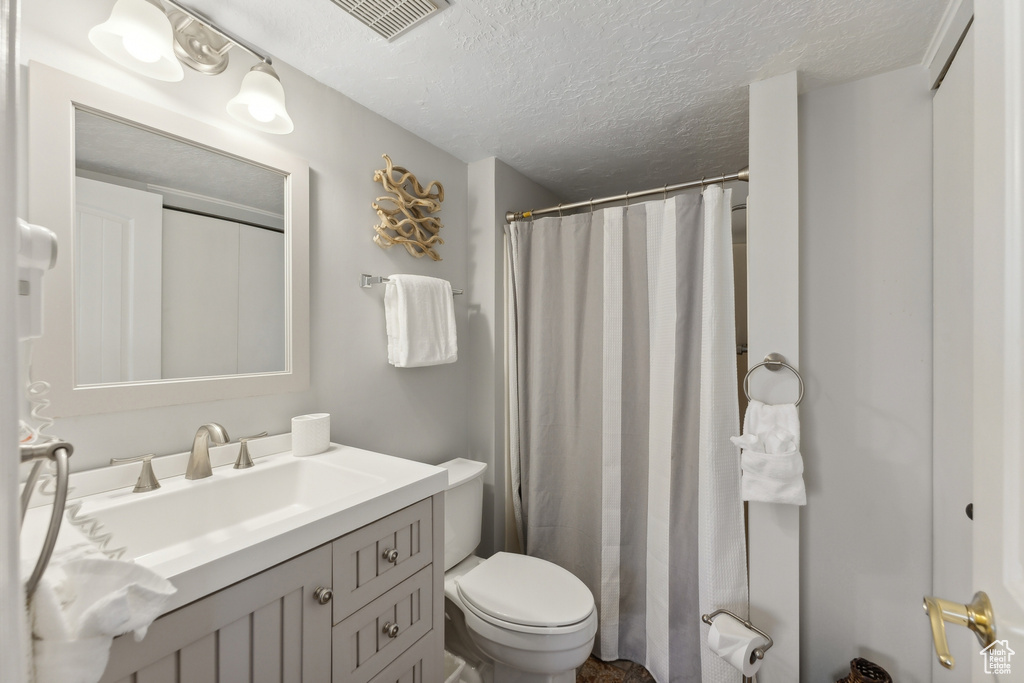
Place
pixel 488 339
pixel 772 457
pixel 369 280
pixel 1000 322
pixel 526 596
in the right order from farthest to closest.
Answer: pixel 488 339 → pixel 369 280 → pixel 526 596 → pixel 772 457 → pixel 1000 322

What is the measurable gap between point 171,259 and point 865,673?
2.43m

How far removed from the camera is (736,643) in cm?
140

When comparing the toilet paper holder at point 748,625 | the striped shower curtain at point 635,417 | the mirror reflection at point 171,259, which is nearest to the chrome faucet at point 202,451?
the mirror reflection at point 171,259

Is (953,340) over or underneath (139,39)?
underneath

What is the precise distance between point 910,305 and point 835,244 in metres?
0.30

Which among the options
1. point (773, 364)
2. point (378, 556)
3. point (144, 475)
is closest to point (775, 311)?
point (773, 364)

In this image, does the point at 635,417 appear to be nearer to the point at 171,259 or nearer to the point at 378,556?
the point at 378,556

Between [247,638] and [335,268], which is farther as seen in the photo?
[335,268]

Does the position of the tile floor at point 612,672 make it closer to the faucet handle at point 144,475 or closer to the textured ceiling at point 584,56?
the faucet handle at point 144,475

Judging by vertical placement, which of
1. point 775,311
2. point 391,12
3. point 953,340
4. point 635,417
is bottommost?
point 635,417

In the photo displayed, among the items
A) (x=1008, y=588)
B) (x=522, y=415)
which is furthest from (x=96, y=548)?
(x=522, y=415)

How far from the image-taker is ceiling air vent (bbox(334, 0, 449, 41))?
114 centimetres

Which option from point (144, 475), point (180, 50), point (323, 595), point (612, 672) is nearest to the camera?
point (323, 595)

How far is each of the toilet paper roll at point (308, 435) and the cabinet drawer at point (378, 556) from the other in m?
0.43
